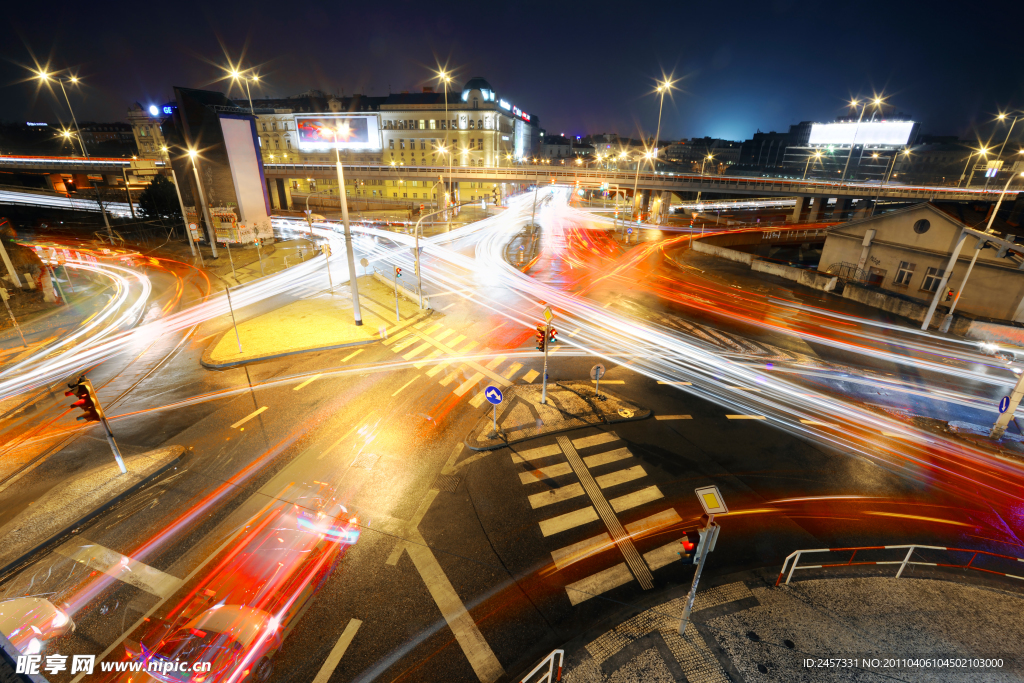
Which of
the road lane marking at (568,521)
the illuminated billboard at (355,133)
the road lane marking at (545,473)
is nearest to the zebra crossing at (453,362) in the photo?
the road lane marking at (545,473)

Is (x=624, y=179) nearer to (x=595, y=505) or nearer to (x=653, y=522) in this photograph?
(x=595, y=505)

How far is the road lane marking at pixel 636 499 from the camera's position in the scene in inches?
416

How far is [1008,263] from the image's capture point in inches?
856

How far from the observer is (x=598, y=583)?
862 centimetres

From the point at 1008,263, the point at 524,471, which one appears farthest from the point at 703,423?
the point at 1008,263

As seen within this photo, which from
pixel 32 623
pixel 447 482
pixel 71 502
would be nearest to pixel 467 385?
pixel 447 482

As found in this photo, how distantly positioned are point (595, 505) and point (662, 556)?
1.95m

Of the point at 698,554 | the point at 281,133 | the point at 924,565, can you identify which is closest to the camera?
the point at 698,554

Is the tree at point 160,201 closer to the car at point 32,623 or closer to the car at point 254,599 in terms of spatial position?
the car at point 32,623

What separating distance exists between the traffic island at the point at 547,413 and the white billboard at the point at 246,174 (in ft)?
122

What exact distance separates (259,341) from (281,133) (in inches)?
3620

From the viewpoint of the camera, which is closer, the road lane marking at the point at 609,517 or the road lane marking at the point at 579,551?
the road lane marking at the point at 609,517

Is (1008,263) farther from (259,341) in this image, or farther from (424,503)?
(259,341)

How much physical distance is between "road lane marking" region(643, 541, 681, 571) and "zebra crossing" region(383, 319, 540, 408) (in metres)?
7.56
